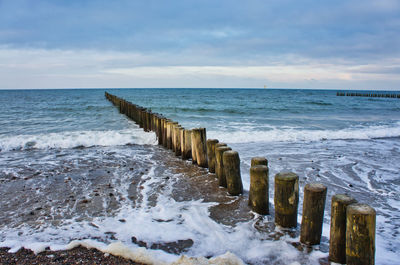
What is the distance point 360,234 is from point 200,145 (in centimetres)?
385

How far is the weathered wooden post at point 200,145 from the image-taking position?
5.85m

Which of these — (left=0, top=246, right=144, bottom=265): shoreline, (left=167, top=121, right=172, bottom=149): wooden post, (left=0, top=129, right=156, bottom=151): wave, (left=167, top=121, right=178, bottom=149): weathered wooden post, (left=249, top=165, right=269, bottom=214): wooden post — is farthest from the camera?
(left=0, top=129, right=156, bottom=151): wave

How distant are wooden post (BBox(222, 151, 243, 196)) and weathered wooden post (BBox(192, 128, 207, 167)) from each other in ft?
4.92

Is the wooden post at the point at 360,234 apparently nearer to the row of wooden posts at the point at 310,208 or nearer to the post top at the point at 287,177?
the row of wooden posts at the point at 310,208

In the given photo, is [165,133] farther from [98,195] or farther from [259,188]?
[259,188]

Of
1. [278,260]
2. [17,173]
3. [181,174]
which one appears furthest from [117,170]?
[278,260]

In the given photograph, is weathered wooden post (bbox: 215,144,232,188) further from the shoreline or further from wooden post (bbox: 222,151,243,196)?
the shoreline

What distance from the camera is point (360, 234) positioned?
2383mm

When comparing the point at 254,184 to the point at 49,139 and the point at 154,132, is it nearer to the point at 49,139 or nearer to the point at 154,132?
the point at 154,132

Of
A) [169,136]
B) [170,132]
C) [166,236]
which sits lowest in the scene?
[166,236]

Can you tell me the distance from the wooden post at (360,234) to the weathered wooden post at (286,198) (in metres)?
0.77

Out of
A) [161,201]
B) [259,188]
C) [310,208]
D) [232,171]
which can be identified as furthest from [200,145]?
[310,208]

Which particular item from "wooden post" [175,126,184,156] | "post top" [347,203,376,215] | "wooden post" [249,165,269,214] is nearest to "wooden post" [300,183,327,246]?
"post top" [347,203,376,215]

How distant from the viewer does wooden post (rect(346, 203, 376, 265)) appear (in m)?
2.35
